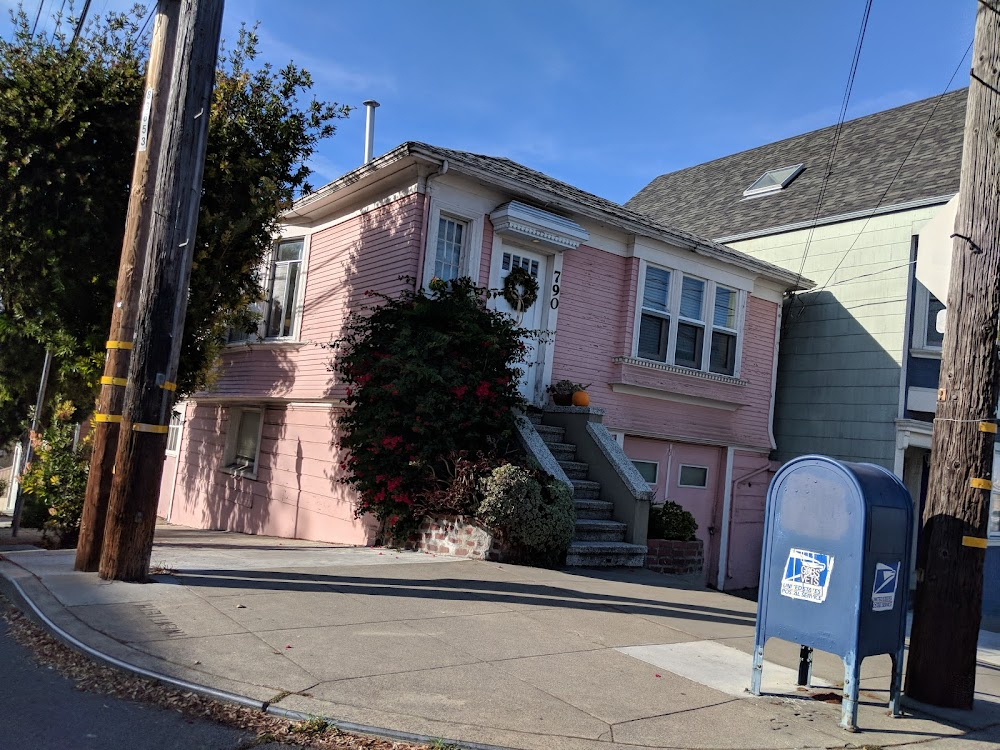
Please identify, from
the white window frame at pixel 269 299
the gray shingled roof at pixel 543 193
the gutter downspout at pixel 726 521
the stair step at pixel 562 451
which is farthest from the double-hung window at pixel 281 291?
the gutter downspout at pixel 726 521

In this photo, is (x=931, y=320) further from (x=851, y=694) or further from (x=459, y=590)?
(x=851, y=694)

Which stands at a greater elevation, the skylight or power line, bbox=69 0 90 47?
the skylight

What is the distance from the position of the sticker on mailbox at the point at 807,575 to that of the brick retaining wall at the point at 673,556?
16.6 feet

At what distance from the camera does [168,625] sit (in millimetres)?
5527

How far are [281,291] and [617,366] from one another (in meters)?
5.79

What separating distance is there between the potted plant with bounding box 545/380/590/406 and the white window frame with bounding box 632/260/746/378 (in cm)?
164

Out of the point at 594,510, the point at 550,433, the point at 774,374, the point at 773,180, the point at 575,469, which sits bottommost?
the point at 594,510

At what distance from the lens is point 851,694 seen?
474 cm

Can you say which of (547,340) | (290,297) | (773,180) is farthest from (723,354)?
(290,297)

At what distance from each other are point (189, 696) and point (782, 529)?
11.7 ft

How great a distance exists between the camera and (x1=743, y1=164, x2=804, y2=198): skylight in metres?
18.0

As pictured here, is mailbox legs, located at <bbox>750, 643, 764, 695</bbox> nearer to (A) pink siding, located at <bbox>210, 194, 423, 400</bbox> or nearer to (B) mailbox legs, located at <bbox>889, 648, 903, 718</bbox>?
(B) mailbox legs, located at <bbox>889, 648, 903, 718</bbox>

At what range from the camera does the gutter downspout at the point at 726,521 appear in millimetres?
14641

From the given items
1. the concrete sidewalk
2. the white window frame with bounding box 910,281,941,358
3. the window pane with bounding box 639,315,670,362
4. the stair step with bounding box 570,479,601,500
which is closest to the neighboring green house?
the white window frame with bounding box 910,281,941,358
